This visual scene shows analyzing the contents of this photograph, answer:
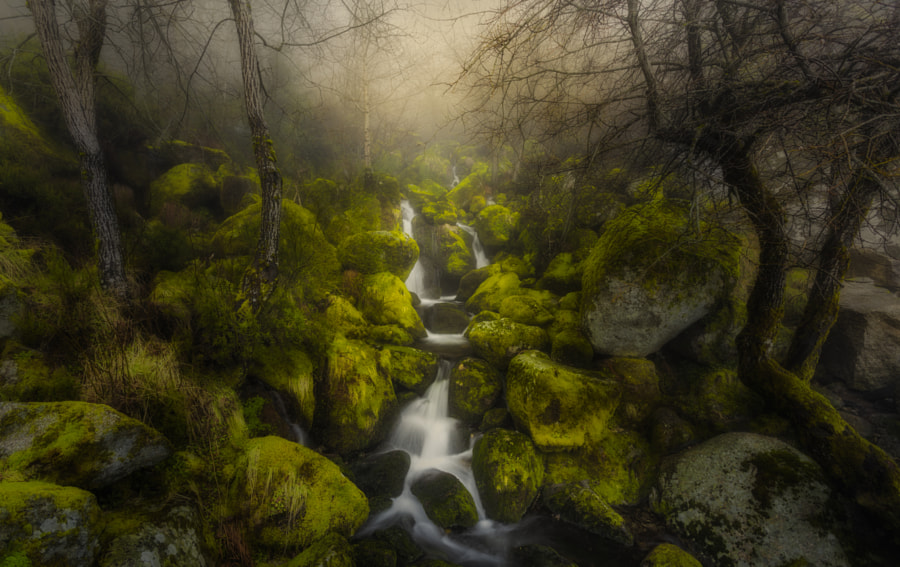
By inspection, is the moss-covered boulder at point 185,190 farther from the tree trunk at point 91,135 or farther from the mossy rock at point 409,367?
the mossy rock at point 409,367

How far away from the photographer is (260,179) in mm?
4395

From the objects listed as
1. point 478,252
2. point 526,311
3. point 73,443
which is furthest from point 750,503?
point 478,252

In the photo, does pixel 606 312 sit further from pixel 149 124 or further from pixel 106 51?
pixel 106 51

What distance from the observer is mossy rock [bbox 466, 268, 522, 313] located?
8.26 meters

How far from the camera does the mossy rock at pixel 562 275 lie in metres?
7.40

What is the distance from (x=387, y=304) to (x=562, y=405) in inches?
159

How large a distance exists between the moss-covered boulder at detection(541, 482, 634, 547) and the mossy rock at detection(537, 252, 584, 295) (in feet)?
13.3

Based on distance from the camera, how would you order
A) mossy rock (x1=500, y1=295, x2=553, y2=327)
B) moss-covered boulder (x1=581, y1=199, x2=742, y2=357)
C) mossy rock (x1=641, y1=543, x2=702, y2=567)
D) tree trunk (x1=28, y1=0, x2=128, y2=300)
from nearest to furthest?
mossy rock (x1=641, y1=543, x2=702, y2=567), tree trunk (x1=28, y1=0, x2=128, y2=300), moss-covered boulder (x1=581, y1=199, x2=742, y2=357), mossy rock (x1=500, y1=295, x2=553, y2=327)

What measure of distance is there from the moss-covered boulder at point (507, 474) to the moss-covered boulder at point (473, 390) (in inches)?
24.5

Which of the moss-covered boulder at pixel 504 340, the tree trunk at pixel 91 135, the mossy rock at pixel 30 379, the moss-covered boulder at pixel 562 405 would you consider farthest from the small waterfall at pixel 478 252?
the mossy rock at pixel 30 379

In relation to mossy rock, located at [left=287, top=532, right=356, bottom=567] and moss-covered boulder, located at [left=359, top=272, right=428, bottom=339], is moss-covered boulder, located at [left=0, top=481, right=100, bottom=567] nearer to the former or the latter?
mossy rock, located at [left=287, top=532, right=356, bottom=567]

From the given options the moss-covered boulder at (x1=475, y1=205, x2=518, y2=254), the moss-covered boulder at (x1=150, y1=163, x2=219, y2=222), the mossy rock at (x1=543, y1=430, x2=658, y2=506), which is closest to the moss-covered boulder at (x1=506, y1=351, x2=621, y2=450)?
the mossy rock at (x1=543, y1=430, x2=658, y2=506)

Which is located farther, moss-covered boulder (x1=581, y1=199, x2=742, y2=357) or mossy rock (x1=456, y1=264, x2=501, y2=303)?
mossy rock (x1=456, y1=264, x2=501, y2=303)

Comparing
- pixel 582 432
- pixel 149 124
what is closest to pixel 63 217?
pixel 149 124
